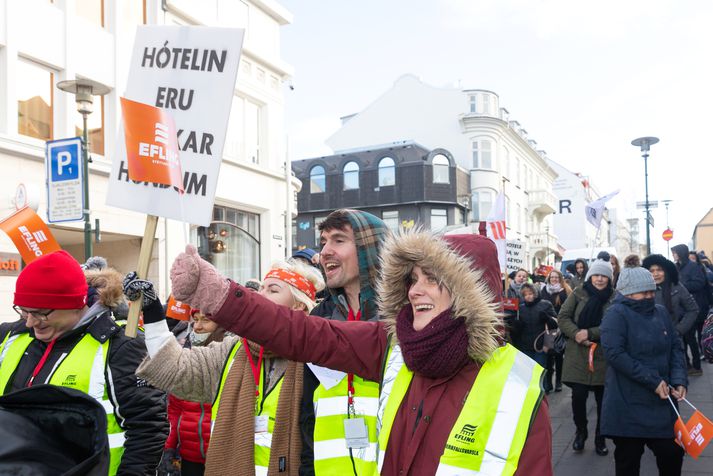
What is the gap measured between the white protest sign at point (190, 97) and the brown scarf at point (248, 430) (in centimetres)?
88

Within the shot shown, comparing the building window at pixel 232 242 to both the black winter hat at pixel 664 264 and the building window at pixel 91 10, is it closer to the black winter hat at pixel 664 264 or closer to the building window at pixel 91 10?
the building window at pixel 91 10

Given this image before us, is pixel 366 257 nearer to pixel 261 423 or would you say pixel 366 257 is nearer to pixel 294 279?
pixel 294 279

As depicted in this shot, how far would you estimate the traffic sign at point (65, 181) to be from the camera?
27.7 feet

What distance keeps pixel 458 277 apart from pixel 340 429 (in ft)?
2.75

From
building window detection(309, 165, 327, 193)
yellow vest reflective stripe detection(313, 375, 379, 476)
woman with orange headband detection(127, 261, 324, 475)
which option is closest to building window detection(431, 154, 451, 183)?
building window detection(309, 165, 327, 193)

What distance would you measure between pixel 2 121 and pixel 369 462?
493 inches

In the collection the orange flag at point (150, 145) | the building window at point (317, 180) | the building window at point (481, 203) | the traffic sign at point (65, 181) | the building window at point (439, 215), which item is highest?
the building window at point (317, 180)

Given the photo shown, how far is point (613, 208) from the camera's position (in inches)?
3398

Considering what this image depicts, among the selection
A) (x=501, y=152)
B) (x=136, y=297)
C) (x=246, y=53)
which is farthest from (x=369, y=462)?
(x=501, y=152)

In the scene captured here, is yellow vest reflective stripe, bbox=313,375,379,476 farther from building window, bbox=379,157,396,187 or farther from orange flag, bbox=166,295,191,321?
building window, bbox=379,157,396,187

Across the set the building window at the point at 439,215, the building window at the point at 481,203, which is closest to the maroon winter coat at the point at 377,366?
the building window at the point at 439,215

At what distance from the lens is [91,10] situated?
14.8 meters

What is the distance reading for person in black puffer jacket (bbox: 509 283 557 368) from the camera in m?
9.38

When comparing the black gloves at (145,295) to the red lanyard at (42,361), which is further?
the red lanyard at (42,361)
